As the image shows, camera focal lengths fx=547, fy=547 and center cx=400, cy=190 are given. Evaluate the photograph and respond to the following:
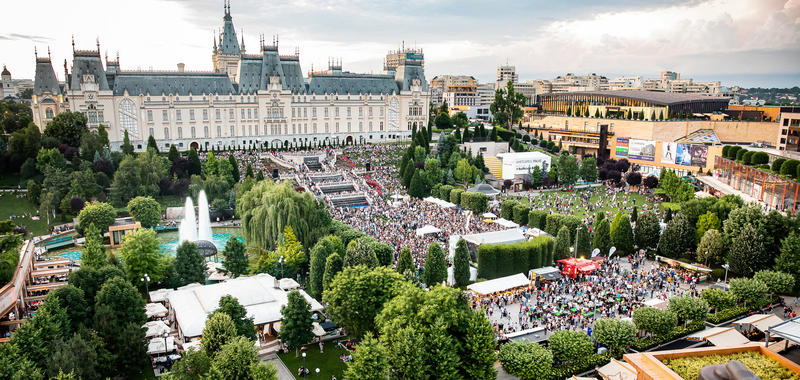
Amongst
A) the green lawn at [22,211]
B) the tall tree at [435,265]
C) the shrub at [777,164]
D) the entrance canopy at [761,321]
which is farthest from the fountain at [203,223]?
the shrub at [777,164]

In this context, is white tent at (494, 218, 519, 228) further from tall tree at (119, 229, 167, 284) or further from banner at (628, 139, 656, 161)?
banner at (628, 139, 656, 161)

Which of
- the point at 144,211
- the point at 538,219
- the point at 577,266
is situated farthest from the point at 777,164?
the point at 144,211

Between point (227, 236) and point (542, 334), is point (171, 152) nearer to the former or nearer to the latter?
point (227, 236)

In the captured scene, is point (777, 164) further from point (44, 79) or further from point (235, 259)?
point (44, 79)

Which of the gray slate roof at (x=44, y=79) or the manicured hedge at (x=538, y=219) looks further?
the gray slate roof at (x=44, y=79)

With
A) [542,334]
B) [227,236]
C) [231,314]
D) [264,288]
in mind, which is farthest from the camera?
[227,236]

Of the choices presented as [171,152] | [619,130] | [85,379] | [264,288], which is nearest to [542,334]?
[264,288]

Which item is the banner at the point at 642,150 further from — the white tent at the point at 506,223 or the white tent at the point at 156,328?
the white tent at the point at 156,328
